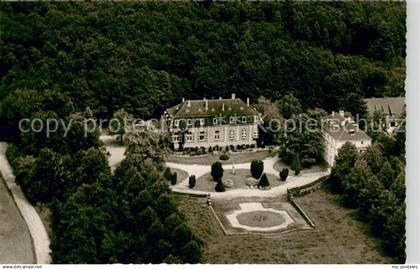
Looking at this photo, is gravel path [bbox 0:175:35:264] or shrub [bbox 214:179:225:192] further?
shrub [bbox 214:179:225:192]

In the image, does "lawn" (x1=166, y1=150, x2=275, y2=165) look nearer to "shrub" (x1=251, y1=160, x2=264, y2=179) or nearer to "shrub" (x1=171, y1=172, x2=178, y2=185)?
"shrub" (x1=251, y1=160, x2=264, y2=179)

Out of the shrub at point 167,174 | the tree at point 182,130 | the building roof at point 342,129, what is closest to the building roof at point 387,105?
the building roof at point 342,129

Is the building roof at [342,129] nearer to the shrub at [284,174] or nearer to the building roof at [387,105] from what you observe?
the shrub at [284,174]

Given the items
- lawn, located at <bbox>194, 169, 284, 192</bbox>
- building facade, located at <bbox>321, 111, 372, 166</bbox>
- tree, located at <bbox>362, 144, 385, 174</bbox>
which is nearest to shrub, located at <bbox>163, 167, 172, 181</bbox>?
lawn, located at <bbox>194, 169, 284, 192</bbox>

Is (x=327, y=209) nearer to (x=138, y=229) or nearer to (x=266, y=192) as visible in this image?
(x=266, y=192)

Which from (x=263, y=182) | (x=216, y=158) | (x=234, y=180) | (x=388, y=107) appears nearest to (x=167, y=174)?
(x=234, y=180)

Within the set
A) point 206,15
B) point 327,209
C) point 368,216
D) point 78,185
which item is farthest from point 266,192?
point 206,15
